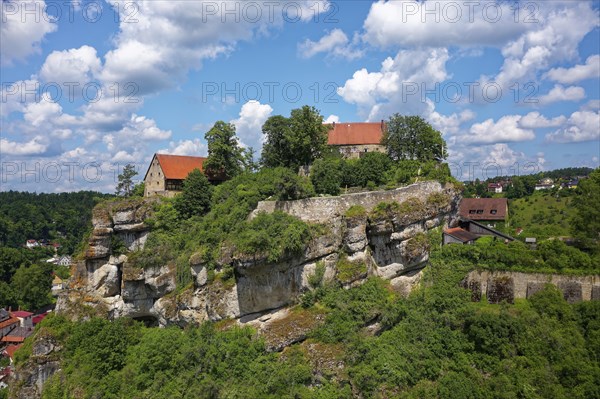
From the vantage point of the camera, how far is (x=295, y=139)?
35531 mm

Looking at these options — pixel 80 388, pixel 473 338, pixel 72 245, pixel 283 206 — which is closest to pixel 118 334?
pixel 80 388

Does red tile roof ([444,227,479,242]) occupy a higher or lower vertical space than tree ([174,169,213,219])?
lower

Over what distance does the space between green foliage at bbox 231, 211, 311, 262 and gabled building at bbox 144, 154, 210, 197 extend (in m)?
13.4

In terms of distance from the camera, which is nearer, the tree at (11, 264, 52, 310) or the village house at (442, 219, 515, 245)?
the village house at (442, 219, 515, 245)

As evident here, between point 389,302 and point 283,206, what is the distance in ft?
30.0

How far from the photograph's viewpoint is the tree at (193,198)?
32.7m

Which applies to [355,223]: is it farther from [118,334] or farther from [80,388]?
[80,388]

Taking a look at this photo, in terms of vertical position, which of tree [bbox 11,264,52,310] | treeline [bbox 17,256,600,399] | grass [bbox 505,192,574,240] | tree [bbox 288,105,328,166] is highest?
tree [bbox 288,105,328,166]

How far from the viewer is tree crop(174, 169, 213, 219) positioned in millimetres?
32688

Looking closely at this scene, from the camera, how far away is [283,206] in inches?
1089

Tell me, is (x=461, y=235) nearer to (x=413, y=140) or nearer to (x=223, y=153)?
(x=413, y=140)

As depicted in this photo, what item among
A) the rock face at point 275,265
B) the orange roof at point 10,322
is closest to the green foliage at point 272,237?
the rock face at point 275,265

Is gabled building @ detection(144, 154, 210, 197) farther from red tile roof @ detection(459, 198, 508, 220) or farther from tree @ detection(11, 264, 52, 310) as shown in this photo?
tree @ detection(11, 264, 52, 310)

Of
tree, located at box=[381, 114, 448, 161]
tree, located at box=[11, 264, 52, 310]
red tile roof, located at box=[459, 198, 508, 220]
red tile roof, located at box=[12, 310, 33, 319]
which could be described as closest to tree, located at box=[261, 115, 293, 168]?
tree, located at box=[381, 114, 448, 161]
